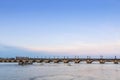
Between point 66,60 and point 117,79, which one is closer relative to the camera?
point 117,79

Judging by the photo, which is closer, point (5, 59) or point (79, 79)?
point (79, 79)

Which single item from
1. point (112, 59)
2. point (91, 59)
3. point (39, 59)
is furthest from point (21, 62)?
point (112, 59)

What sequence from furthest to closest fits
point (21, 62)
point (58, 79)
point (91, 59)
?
point (91, 59)
point (21, 62)
point (58, 79)

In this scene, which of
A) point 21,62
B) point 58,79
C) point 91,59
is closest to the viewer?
point 58,79

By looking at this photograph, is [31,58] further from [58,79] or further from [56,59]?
[58,79]

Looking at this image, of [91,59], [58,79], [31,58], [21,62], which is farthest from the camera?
[31,58]

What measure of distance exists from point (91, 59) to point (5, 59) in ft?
197

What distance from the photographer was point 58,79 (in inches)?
1887

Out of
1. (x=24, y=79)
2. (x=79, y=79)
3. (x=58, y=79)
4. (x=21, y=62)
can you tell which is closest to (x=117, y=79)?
(x=79, y=79)

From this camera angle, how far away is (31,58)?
168625 millimetres

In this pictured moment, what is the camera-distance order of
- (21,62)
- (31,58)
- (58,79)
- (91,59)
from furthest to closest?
(31,58) < (91,59) < (21,62) < (58,79)

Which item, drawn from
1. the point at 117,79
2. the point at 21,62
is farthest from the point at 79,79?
the point at 21,62

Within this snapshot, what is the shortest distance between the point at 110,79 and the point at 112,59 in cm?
10477

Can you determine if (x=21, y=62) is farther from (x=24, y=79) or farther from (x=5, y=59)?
(x=24, y=79)
